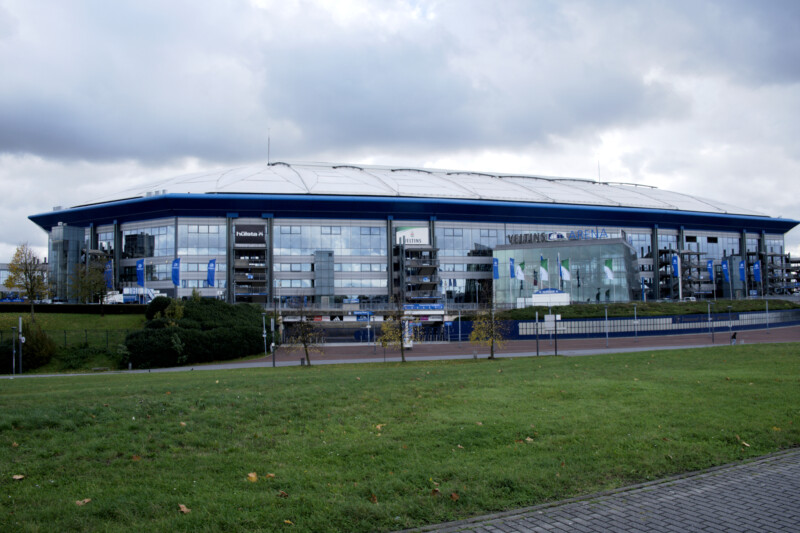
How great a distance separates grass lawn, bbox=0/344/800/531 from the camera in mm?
7457

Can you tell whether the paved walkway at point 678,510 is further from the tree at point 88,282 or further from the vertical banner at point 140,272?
the vertical banner at point 140,272

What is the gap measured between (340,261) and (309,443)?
7469cm

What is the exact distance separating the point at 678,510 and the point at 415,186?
87.1 meters

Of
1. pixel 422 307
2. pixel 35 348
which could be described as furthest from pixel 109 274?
pixel 422 307

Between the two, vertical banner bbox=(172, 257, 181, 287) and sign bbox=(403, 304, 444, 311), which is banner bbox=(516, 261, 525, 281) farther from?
vertical banner bbox=(172, 257, 181, 287)

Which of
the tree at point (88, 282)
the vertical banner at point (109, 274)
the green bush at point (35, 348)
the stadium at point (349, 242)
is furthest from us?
the vertical banner at point (109, 274)

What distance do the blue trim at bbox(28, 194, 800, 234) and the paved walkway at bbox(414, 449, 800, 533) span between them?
Result: 3011 inches

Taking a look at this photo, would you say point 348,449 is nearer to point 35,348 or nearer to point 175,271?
point 35,348

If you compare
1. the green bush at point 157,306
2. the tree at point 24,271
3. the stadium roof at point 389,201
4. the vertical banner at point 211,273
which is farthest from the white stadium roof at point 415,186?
the green bush at point 157,306

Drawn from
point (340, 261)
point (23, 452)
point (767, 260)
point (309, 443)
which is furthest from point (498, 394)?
point (767, 260)

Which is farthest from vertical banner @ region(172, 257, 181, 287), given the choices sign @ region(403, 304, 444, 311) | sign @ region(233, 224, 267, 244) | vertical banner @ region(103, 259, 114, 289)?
sign @ region(403, 304, 444, 311)

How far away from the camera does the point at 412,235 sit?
279 feet

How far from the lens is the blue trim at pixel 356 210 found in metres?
81.9

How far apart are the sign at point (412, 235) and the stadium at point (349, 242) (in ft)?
0.72
